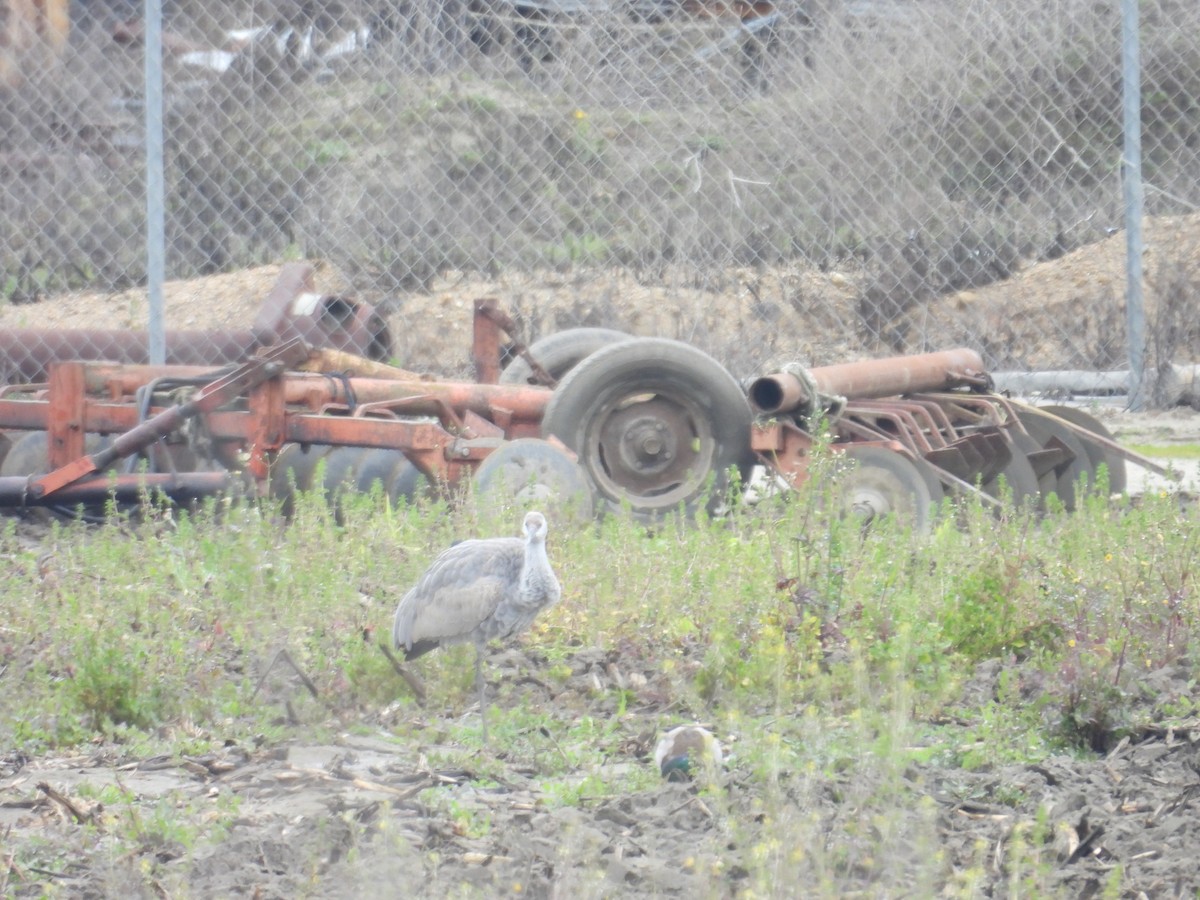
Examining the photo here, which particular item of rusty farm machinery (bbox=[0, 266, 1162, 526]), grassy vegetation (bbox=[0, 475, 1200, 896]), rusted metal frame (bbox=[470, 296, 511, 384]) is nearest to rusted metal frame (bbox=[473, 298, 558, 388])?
rusted metal frame (bbox=[470, 296, 511, 384])

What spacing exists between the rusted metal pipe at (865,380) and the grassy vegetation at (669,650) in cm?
99

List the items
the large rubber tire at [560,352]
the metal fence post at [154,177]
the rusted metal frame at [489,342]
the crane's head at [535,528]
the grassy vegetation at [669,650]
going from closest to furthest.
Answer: the grassy vegetation at [669,650] → the crane's head at [535,528] → the metal fence post at [154,177] → the rusted metal frame at [489,342] → the large rubber tire at [560,352]

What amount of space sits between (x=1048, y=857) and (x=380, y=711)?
6.60 ft

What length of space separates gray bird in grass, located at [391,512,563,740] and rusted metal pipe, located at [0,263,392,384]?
4528 millimetres

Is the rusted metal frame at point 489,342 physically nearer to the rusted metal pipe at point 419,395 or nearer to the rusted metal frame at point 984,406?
the rusted metal pipe at point 419,395

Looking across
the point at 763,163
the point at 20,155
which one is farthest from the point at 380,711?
A: the point at 20,155

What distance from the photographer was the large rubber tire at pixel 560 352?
8.57 metres

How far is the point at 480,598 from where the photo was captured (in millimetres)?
4367

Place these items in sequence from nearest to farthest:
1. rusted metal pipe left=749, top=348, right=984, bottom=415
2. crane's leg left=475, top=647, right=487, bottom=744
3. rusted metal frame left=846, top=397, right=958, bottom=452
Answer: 1. crane's leg left=475, top=647, right=487, bottom=744
2. rusted metal pipe left=749, top=348, right=984, bottom=415
3. rusted metal frame left=846, top=397, right=958, bottom=452

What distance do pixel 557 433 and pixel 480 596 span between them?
9.09ft

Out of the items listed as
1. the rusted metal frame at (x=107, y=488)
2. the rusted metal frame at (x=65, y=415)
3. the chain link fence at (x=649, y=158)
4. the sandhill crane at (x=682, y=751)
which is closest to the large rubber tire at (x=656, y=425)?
the rusted metal frame at (x=107, y=488)

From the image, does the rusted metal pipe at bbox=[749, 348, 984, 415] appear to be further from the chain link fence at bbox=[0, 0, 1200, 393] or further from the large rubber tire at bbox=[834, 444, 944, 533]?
the chain link fence at bbox=[0, 0, 1200, 393]

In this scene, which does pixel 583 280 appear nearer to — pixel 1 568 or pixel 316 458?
pixel 316 458

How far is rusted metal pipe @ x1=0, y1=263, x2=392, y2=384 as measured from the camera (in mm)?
8859
